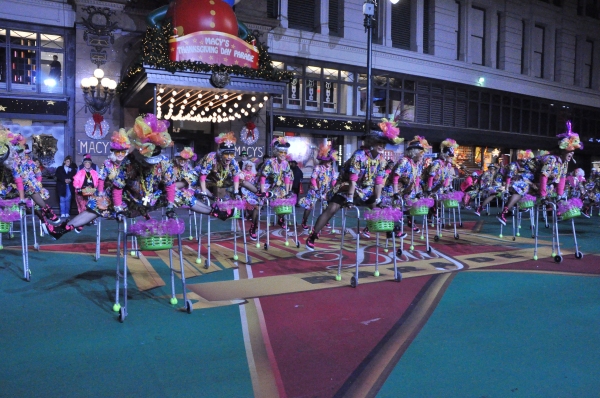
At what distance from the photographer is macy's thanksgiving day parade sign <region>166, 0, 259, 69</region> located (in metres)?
14.8

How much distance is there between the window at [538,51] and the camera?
29.4 metres

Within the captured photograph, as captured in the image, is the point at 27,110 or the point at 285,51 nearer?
the point at 27,110

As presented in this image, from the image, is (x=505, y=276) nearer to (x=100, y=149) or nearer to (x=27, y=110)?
(x=100, y=149)

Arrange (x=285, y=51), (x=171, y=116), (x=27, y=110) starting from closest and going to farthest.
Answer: (x=27, y=110) < (x=171, y=116) < (x=285, y=51)

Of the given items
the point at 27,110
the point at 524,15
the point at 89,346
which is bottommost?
the point at 89,346

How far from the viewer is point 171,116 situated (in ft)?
61.3

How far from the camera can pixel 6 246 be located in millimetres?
10781

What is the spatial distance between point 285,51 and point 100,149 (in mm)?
8422

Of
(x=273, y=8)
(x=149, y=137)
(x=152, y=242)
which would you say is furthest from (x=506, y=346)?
(x=273, y=8)

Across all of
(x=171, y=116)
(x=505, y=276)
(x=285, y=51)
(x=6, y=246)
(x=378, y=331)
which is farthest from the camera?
(x=285, y=51)

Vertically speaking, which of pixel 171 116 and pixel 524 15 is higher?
pixel 524 15

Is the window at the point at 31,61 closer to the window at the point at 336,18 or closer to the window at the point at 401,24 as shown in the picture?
the window at the point at 336,18

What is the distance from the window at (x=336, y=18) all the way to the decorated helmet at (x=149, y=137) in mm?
18504

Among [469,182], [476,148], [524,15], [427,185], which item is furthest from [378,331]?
[524,15]
